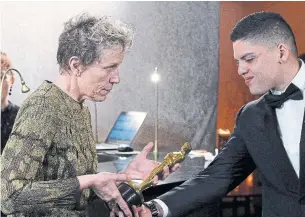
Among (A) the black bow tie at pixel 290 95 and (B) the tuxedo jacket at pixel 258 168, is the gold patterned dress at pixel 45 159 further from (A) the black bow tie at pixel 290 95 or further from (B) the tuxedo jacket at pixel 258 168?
(A) the black bow tie at pixel 290 95

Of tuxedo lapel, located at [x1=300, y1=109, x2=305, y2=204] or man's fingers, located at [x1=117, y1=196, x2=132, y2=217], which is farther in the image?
tuxedo lapel, located at [x1=300, y1=109, x2=305, y2=204]

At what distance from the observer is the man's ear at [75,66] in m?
1.61

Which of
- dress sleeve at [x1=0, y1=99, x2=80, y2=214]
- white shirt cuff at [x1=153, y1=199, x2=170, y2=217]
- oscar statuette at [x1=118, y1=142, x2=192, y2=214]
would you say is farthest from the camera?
white shirt cuff at [x1=153, y1=199, x2=170, y2=217]

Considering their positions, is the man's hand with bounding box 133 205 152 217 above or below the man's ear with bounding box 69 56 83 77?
below

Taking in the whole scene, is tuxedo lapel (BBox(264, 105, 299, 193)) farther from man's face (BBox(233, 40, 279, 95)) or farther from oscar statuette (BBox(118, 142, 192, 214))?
oscar statuette (BBox(118, 142, 192, 214))

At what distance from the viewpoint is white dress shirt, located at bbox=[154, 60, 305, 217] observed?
6.35 ft

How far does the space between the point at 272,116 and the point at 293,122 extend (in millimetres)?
85

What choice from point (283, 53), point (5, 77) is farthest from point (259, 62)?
point (5, 77)

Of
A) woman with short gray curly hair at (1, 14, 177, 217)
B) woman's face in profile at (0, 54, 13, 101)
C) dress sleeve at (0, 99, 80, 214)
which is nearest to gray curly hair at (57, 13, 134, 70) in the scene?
woman with short gray curly hair at (1, 14, 177, 217)

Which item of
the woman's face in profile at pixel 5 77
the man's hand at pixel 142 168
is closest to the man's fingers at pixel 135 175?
the man's hand at pixel 142 168

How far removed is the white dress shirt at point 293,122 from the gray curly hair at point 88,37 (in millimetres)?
764

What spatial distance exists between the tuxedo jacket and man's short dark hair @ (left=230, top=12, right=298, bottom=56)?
257 millimetres

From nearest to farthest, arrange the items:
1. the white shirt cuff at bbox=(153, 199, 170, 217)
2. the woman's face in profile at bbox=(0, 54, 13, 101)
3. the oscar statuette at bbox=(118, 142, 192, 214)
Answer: the oscar statuette at bbox=(118, 142, 192, 214) → the white shirt cuff at bbox=(153, 199, 170, 217) → the woman's face in profile at bbox=(0, 54, 13, 101)

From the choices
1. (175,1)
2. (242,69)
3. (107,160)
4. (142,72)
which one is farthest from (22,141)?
(175,1)
